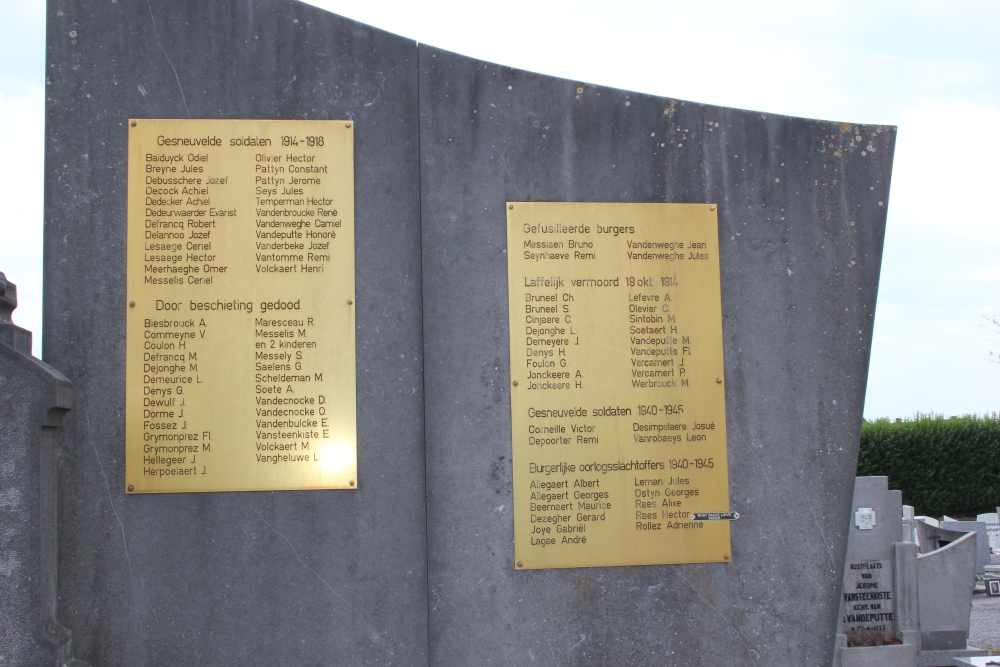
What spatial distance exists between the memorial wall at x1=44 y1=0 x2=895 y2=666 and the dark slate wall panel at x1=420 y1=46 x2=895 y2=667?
0.05 feet

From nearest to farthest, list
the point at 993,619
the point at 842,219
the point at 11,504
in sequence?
1. the point at 11,504
2. the point at 842,219
3. the point at 993,619

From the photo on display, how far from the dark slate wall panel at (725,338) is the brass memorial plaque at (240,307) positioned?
471 millimetres

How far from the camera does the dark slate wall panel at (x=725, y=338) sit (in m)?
3.84

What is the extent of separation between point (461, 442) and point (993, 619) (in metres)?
10.4

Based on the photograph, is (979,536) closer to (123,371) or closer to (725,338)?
(725,338)

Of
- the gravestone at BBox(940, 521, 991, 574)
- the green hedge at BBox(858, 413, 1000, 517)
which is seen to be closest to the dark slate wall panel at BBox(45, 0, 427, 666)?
the gravestone at BBox(940, 521, 991, 574)

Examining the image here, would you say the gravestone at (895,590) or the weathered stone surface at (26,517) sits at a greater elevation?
the weathered stone surface at (26,517)

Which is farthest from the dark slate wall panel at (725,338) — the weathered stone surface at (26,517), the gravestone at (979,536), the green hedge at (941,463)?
the green hedge at (941,463)

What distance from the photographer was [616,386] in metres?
4.00

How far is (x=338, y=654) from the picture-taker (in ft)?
12.1

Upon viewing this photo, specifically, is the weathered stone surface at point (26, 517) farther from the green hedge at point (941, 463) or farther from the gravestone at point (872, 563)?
the green hedge at point (941, 463)

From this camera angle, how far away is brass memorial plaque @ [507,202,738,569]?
3912 mm

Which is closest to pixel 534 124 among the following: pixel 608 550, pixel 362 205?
pixel 362 205

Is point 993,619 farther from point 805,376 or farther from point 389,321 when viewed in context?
point 389,321
